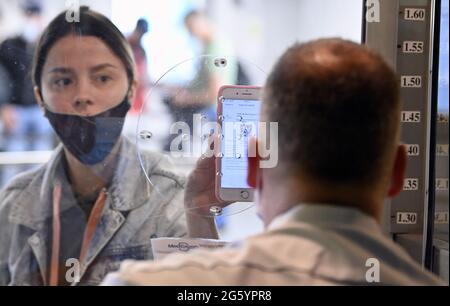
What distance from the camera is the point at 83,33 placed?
1.78m

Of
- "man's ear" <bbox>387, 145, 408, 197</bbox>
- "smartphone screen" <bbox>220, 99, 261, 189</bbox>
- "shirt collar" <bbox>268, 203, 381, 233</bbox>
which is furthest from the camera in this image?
"smartphone screen" <bbox>220, 99, 261, 189</bbox>

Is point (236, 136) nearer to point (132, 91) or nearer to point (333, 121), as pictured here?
point (132, 91)

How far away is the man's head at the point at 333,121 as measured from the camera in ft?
3.24

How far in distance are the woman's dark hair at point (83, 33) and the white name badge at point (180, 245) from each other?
52 centimetres

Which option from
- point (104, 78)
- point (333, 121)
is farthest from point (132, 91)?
point (333, 121)

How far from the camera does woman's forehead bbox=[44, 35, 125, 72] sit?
1.78 metres

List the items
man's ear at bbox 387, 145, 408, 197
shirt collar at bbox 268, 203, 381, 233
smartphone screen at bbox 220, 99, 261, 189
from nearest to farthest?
1. shirt collar at bbox 268, 203, 381, 233
2. man's ear at bbox 387, 145, 408, 197
3. smartphone screen at bbox 220, 99, 261, 189

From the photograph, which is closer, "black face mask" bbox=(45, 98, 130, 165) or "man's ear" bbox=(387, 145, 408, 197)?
"man's ear" bbox=(387, 145, 408, 197)

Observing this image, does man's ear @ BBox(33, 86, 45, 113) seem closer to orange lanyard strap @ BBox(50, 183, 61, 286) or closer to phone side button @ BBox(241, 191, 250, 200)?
orange lanyard strap @ BBox(50, 183, 61, 286)

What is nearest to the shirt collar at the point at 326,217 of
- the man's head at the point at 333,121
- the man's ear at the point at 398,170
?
the man's head at the point at 333,121

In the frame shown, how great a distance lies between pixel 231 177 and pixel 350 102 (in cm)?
76

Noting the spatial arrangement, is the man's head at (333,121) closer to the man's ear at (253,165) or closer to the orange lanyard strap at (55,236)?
the man's ear at (253,165)

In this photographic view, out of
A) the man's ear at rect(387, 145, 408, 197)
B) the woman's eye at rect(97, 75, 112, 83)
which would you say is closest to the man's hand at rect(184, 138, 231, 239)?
the woman's eye at rect(97, 75, 112, 83)

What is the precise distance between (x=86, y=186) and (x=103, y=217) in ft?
0.34
